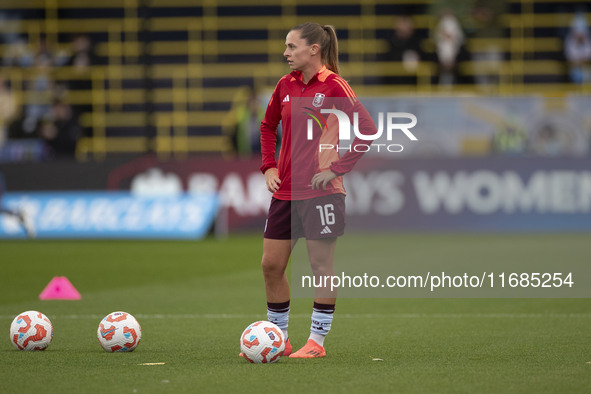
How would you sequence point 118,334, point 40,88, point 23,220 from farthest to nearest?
1. point 40,88
2. point 23,220
3. point 118,334

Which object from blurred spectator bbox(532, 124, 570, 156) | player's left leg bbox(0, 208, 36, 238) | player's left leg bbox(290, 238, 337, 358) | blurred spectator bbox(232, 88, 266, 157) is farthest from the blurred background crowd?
player's left leg bbox(290, 238, 337, 358)

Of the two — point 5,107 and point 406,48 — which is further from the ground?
Answer: point 406,48

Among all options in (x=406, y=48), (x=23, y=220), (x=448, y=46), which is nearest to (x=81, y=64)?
(x=23, y=220)

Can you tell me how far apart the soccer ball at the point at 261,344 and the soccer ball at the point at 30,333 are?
1389 millimetres

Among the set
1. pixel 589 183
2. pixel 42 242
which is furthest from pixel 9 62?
pixel 589 183

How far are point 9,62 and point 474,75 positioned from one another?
9656 mm

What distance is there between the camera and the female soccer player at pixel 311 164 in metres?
6.34

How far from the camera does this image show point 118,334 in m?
6.70

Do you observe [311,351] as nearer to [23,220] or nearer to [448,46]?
[23,220]

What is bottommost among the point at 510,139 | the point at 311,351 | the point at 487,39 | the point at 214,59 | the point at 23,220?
the point at 23,220

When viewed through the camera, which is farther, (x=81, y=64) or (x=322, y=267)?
(x=81, y=64)

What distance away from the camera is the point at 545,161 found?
17.6 metres

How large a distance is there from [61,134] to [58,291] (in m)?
10.0

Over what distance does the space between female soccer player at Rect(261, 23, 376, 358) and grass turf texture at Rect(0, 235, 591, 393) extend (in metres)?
0.57
